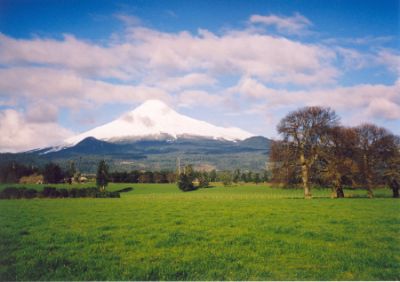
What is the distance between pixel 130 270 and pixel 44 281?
7.53ft

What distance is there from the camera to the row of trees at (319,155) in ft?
133

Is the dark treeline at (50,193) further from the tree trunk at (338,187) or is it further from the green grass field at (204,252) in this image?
the green grass field at (204,252)

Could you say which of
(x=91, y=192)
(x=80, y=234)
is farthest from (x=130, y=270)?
(x=91, y=192)

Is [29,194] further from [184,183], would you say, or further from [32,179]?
[32,179]

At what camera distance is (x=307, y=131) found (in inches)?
1606

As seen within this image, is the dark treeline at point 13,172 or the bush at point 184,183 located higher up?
the dark treeline at point 13,172

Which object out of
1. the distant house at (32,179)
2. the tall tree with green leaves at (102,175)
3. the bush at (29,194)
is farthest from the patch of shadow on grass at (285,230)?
the distant house at (32,179)

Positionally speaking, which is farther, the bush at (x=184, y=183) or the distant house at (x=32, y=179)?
the distant house at (x=32, y=179)

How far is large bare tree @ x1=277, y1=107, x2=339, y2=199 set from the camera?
40.7 metres

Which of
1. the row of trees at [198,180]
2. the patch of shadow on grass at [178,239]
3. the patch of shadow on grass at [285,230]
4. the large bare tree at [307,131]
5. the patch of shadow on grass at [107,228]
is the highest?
the large bare tree at [307,131]

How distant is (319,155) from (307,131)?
3328 millimetres

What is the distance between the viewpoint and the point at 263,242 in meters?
13.4

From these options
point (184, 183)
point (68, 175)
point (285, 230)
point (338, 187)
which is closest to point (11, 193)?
point (184, 183)

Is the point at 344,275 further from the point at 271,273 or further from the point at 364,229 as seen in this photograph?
the point at 364,229
